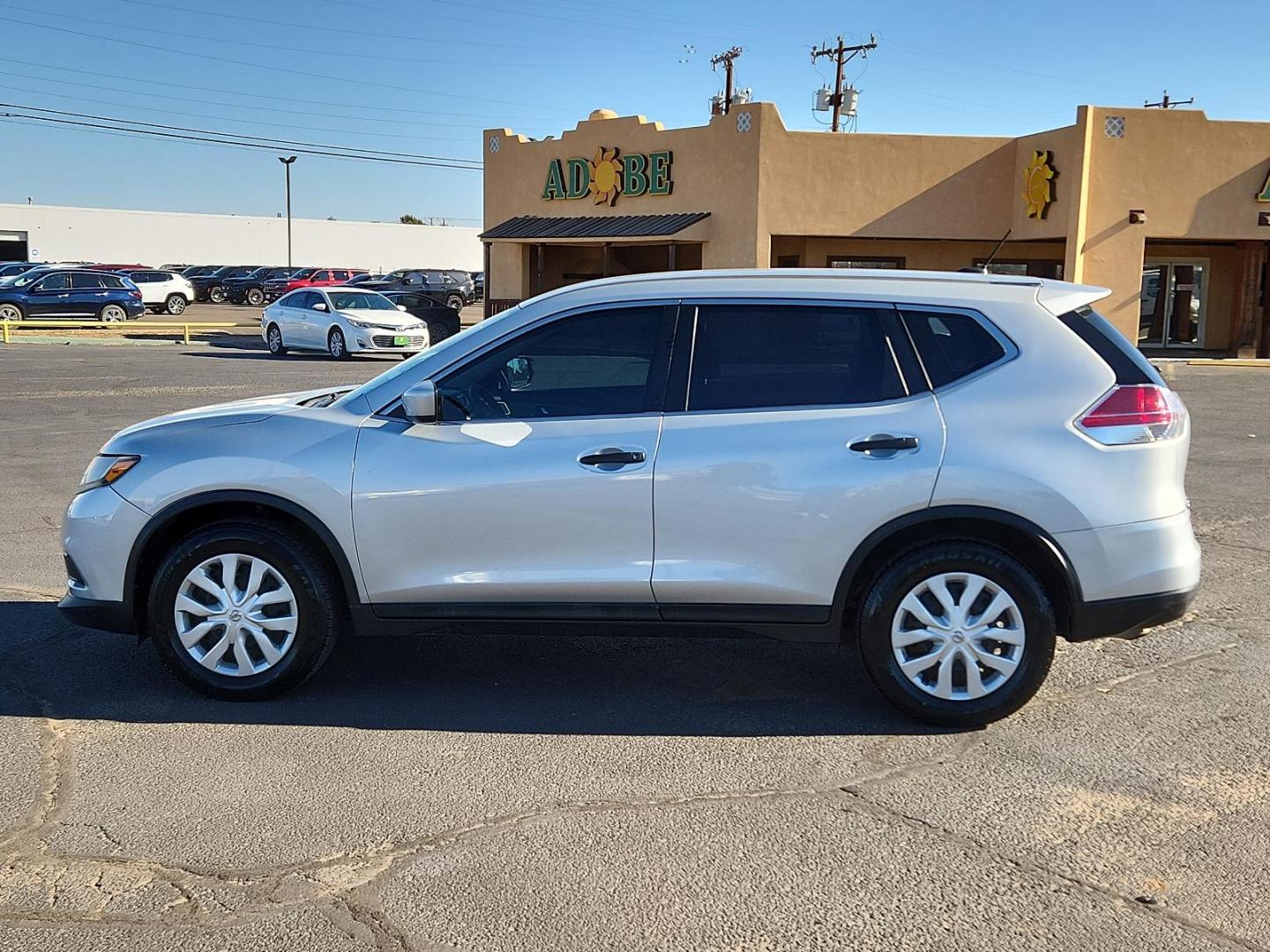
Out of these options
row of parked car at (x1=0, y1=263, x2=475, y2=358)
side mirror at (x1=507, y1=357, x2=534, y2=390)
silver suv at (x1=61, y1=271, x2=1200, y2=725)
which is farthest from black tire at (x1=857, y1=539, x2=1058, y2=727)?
row of parked car at (x1=0, y1=263, x2=475, y2=358)

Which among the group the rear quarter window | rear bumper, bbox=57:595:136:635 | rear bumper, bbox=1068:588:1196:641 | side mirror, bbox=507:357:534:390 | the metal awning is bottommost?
rear bumper, bbox=57:595:136:635

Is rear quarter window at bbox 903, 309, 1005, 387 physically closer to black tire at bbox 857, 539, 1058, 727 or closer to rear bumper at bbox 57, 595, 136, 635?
black tire at bbox 857, 539, 1058, 727

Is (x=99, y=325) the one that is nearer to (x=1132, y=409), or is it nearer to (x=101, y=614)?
(x=101, y=614)

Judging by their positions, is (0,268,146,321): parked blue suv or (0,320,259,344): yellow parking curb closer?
(0,320,259,344): yellow parking curb

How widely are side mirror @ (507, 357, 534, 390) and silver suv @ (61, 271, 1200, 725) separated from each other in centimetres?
2

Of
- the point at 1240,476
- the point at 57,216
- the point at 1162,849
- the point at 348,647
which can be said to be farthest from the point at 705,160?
the point at 57,216

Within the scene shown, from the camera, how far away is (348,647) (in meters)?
6.12

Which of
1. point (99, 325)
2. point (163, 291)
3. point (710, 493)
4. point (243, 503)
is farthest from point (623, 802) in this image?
point (163, 291)

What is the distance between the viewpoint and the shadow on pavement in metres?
5.07

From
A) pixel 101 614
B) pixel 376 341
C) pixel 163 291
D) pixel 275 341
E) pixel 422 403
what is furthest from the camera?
pixel 163 291

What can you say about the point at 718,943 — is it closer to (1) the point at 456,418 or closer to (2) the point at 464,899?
(2) the point at 464,899

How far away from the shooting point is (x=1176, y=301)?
30547mm

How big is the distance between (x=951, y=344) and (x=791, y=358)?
0.65 meters

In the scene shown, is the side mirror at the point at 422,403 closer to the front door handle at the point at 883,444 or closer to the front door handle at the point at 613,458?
the front door handle at the point at 613,458
